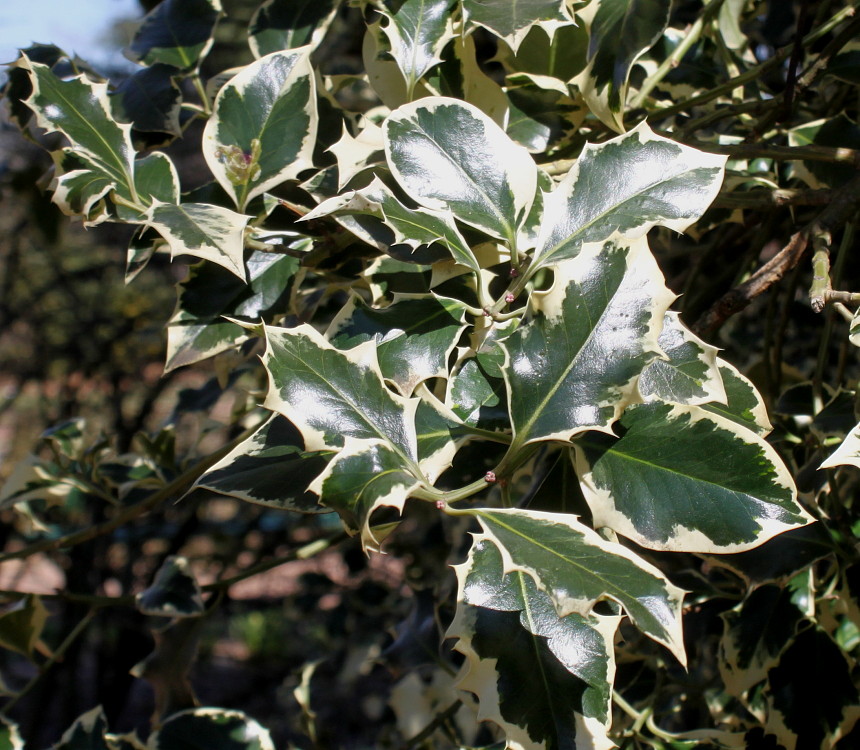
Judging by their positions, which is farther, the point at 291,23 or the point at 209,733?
the point at 209,733

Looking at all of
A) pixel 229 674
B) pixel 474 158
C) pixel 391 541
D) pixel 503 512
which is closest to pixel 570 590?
pixel 503 512

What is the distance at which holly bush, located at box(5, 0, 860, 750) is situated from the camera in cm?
60

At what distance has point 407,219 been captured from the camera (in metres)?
0.68

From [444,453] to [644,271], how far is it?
0.20 m

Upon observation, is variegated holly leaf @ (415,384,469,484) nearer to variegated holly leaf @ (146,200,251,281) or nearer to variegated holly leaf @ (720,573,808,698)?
variegated holly leaf @ (146,200,251,281)

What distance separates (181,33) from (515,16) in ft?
1.55

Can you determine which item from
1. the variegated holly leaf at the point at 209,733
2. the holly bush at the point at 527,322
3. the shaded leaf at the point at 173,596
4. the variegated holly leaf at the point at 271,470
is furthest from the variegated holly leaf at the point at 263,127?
the variegated holly leaf at the point at 209,733

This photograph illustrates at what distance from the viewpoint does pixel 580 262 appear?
0.59 meters

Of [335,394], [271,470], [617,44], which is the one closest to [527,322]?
[335,394]

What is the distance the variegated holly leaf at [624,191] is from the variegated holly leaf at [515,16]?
0.46 feet

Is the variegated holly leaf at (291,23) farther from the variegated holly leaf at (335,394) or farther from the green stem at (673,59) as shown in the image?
the variegated holly leaf at (335,394)

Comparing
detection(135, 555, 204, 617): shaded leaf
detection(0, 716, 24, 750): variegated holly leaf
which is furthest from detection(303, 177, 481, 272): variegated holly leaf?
detection(0, 716, 24, 750): variegated holly leaf

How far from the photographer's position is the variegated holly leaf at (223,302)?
838 millimetres

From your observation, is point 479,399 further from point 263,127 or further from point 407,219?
point 263,127
